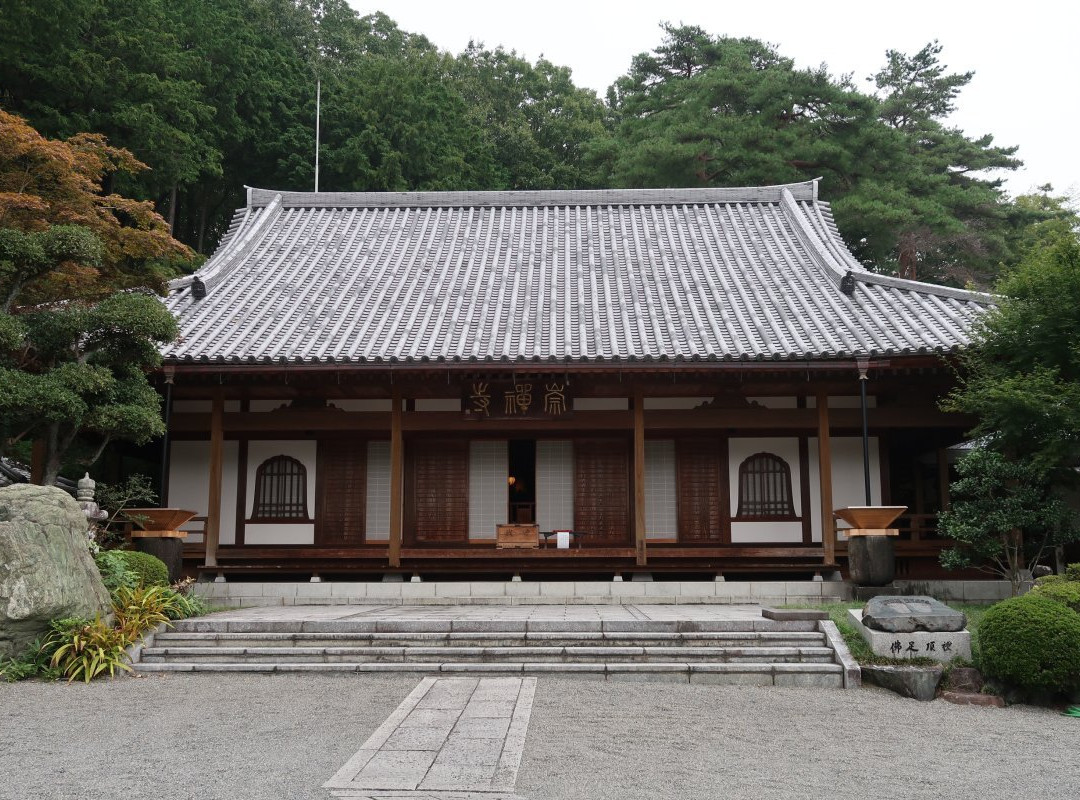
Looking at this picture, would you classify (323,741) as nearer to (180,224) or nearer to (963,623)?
(963,623)

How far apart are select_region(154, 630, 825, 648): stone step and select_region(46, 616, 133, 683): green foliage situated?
0.75m

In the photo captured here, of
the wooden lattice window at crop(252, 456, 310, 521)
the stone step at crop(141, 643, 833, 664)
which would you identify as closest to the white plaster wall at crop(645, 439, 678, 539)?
the wooden lattice window at crop(252, 456, 310, 521)

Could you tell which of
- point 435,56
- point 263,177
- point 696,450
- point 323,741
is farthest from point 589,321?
point 435,56

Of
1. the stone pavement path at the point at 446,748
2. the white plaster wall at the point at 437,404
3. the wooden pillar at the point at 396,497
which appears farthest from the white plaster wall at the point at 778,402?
the stone pavement path at the point at 446,748

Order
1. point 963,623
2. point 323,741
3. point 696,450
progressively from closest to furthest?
point 323,741, point 963,623, point 696,450

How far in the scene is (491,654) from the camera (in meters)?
9.16

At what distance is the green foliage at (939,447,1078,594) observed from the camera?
37.9 feet

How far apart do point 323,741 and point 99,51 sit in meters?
23.7

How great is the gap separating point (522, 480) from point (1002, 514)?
8.21 metres

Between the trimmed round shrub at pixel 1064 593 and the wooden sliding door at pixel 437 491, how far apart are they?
30.0 feet

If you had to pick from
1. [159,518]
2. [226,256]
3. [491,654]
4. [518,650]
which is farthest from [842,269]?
[159,518]

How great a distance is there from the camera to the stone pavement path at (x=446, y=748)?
550cm

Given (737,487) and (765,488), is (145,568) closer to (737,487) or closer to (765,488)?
(737,487)

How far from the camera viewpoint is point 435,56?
42844 millimetres
